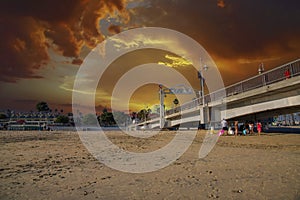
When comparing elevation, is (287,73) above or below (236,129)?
above

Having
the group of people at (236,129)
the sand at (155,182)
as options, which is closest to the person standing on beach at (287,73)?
the group of people at (236,129)

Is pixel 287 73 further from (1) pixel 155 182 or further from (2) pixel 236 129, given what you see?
(1) pixel 155 182

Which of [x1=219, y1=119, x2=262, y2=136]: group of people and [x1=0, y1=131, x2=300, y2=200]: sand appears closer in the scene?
[x1=0, y1=131, x2=300, y2=200]: sand

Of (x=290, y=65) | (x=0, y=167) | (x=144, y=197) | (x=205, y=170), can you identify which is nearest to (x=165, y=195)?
(x=144, y=197)

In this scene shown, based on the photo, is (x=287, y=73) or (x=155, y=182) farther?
(x=287, y=73)

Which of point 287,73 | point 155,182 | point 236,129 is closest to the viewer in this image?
point 155,182

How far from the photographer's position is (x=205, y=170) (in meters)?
6.92

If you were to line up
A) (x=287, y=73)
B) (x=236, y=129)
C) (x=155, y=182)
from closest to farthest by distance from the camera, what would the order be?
(x=155, y=182), (x=287, y=73), (x=236, y=129)

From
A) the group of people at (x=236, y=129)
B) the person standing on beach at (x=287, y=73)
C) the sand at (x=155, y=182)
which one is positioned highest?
the person standing on beach at (x=287, y=73)

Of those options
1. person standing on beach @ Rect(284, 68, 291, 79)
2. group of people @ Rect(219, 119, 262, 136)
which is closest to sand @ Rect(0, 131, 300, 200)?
person standing on beach @ Rect(284, 68, 291, 79)

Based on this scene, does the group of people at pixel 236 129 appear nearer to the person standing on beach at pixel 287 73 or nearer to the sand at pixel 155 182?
the person standing on beach at pixel 287 73

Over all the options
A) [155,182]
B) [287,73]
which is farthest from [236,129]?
[155,182]

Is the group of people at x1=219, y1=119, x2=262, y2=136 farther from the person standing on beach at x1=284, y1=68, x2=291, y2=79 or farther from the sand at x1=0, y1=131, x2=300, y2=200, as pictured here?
the sand at x1=0, y1=131, x2=300, y2=200

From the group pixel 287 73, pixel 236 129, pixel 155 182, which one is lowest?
pixel 155 182
